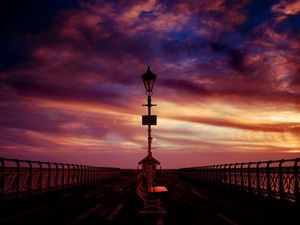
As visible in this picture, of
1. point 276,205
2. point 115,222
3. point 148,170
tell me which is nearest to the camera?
point 115,222

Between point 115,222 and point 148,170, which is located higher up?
point 148,170

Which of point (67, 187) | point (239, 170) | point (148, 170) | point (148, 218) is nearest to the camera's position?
point (148, 218)

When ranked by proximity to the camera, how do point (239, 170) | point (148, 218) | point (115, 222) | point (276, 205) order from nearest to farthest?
1. point (115, 222)
2. point (148, 218)
3. point (276, 205)
4. point (239, 170)

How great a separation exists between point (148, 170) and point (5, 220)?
5737 mm

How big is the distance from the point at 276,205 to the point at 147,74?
8291 mm

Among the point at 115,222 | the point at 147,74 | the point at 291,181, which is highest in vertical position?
the point at 147,74

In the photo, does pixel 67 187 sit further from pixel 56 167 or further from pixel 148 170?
pixel 148 170

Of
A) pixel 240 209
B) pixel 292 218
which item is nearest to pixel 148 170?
pixel 240 209

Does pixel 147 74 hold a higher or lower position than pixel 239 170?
higher

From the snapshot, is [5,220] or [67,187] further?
[67,187]

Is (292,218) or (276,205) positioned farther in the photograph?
(276,205)

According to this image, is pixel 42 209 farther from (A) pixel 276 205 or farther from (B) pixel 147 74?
(A) pixel 276 205

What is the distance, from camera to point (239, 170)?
2661cm

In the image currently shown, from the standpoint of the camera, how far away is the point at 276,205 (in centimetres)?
1802
